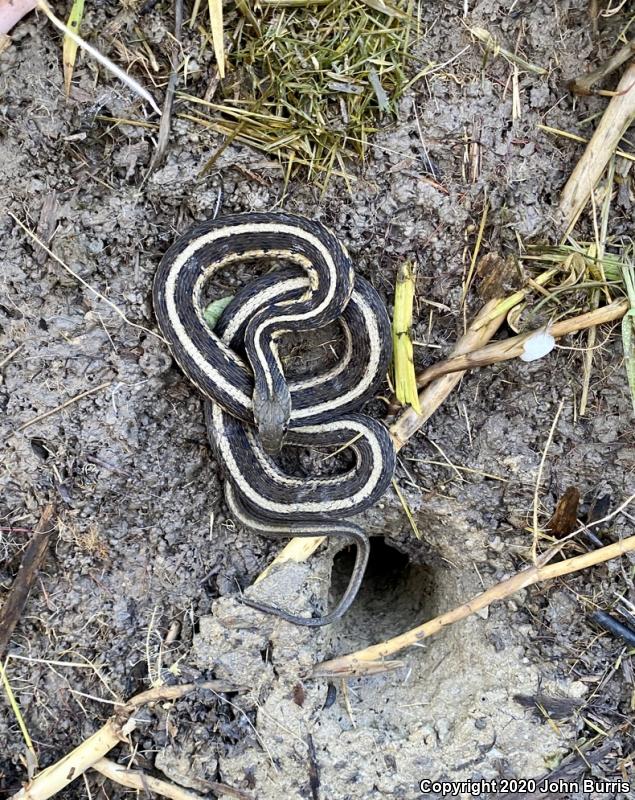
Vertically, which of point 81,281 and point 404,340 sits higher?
point 81,281

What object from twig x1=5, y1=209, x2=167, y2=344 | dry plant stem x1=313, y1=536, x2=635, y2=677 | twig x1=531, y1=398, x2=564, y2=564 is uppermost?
twig x1=5, y1=209, x2=167, y2=344

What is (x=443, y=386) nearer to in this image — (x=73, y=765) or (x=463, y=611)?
(x=463, y=611)

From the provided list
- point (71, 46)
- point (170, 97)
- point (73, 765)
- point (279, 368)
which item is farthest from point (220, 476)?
point (71, 46)

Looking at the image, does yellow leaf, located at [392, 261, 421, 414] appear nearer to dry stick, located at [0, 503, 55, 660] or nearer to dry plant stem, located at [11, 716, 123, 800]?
dry stick, located at [0, 503, 55, 660]

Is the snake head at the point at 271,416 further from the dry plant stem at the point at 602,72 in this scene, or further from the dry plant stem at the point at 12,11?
the dry plant stem at the point at 602,72

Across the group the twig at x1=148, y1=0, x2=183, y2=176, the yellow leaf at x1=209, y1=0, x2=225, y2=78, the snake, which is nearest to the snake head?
the snake

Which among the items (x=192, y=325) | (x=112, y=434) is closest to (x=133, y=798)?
(x=112, y=434)
